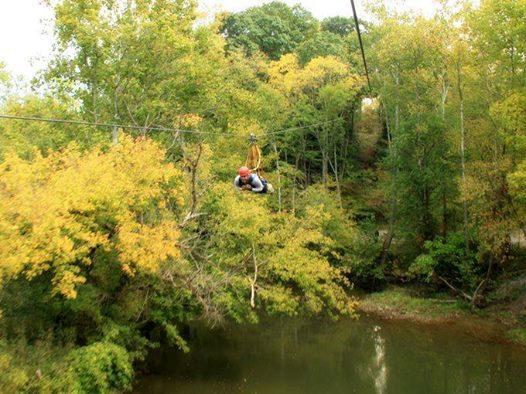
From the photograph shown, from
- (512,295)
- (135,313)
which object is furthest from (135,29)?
(512,295)

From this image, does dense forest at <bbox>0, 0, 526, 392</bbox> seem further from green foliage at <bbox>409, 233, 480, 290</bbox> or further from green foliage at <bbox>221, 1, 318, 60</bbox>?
green foliage at <bbox>221, 1, 318, 60</bbox>

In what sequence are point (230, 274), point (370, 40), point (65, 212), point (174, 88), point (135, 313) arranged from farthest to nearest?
point (370, 40)
point (174, 88)
point (230, 274)
point (135, 313)
point (65, 212)

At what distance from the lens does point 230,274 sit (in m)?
14.4

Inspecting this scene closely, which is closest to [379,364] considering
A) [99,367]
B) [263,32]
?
[99,367]

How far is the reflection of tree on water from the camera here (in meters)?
14.2

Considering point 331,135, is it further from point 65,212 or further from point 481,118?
point 65,212

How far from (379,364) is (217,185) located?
7891 mm

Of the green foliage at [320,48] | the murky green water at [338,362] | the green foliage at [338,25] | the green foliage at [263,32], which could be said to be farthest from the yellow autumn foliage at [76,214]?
the green foliage at [338,25]

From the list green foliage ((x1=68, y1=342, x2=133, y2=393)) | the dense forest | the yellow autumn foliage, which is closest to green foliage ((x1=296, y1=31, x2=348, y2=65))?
the dense forest

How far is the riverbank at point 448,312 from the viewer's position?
17859 mm

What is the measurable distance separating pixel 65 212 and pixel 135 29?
910cm

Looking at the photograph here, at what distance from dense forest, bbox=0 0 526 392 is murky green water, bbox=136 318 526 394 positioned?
1329 mm

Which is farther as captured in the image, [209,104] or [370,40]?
[370,40]

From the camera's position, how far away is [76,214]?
9875mm
